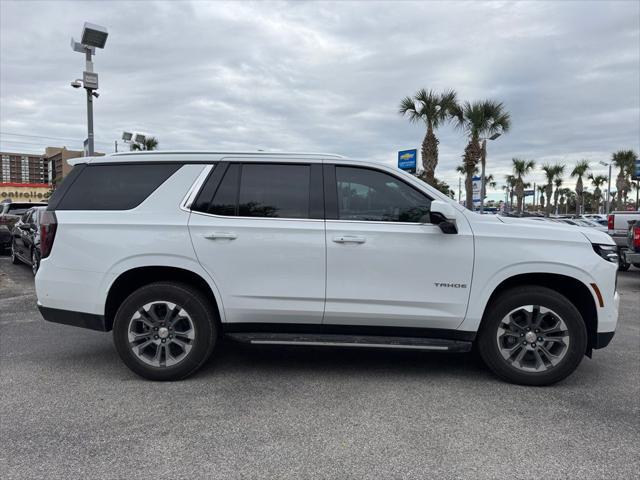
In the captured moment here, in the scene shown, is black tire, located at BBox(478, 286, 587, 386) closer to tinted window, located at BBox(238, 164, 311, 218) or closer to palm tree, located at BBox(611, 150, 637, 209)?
tinted window, located at BBox(238, 164, 311, 218)

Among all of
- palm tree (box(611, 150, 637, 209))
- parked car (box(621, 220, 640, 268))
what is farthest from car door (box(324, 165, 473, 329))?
palm tree (box(611, 150, 637, 209))

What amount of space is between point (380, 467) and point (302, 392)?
119cm

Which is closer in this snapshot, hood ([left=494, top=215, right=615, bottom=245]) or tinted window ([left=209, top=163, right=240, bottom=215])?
hood ([left=494, top=215, right=615, bottom=245])

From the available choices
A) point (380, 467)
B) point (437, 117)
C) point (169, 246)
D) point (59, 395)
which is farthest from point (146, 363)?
point (437, 117)

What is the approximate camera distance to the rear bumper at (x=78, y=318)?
4.04 metres

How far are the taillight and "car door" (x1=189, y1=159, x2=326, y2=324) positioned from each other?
Result: 3.86 ft

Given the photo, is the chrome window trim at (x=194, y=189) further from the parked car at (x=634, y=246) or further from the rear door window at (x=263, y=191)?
the parked car at (x=634, y=246)

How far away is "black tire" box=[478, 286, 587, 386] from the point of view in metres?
3.87

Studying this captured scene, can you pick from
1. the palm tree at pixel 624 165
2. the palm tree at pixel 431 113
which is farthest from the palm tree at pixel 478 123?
the palm tree at pixel 624 165

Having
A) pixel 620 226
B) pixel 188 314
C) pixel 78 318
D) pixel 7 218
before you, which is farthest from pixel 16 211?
pixel 620 226

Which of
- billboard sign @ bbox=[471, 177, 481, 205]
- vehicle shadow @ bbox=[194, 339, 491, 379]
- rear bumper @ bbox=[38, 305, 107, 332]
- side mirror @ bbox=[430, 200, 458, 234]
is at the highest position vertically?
billboard sign @ bbox=[471, 177, 481, 205]

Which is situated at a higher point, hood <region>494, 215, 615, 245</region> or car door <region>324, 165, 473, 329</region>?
hood <region>494, 215, 615, 245</region>

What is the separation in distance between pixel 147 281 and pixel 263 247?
3.65 feet

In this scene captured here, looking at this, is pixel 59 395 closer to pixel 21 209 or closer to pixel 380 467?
pixel 380 467
